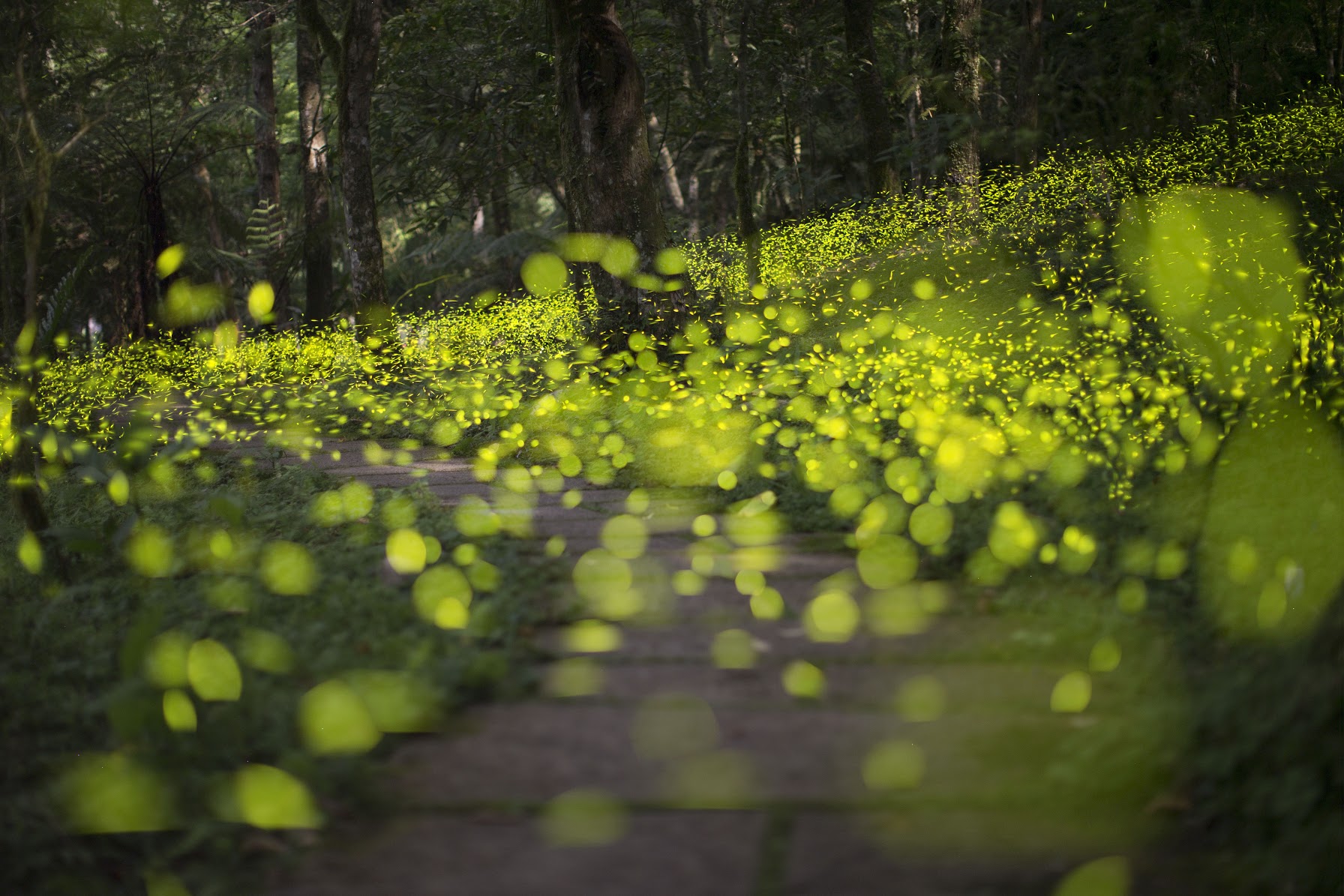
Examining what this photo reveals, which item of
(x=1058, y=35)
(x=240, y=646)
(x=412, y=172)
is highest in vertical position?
(x=1058, y=35)

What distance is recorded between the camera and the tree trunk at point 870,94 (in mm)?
12891

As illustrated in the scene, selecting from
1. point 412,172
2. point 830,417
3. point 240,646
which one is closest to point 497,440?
point 830,417

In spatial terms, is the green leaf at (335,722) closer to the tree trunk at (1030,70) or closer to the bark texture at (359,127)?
the bark texture at (359,127)

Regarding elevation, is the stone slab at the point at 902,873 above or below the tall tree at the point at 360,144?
below

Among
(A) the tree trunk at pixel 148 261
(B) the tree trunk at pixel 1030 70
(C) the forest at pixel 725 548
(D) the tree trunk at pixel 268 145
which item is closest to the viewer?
(C) the forest at pixel 725 548

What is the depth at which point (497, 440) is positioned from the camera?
631 cm

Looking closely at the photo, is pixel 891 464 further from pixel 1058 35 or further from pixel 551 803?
pixel 1058 35

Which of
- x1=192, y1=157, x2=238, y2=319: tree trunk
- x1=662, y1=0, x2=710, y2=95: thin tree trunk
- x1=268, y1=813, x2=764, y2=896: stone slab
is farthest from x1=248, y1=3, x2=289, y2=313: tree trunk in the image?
x1=268, y1=813, x2=764, y2=896: stone slab

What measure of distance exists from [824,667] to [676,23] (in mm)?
12776

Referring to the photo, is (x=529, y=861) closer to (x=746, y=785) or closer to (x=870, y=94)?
(x=746, y=785)

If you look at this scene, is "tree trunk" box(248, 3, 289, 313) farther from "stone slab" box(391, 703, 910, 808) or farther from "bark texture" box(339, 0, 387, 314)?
"stone slab" box(391, 703, 910, 808)

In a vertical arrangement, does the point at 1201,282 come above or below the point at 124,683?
above

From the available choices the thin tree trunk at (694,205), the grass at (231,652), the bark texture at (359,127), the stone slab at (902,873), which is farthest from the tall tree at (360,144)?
the thin tree trunk at (694,205)

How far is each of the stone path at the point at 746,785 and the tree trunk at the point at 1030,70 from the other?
7.85 meters
